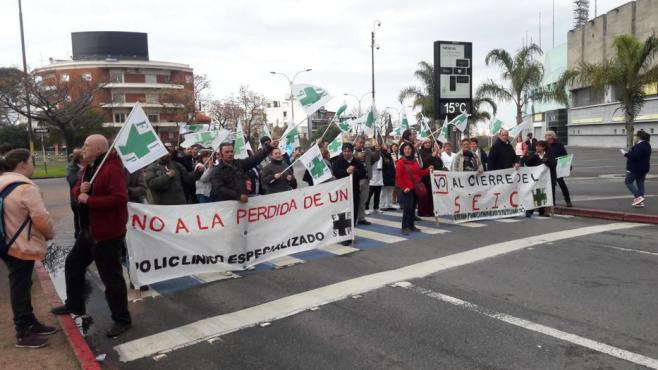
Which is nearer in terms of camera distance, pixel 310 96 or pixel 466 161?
pixel 310 96

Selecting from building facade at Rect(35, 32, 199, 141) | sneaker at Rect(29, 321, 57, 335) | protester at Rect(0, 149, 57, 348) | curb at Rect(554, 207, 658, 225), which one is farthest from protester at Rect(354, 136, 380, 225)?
building facade at Rect(35, 32, 199, 141)

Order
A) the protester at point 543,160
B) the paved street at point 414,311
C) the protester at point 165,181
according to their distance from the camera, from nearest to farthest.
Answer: the paved street at point 414,311, the protester at point 165,181, the protester at point 543,160

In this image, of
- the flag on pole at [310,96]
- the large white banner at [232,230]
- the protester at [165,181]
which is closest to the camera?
the large white banner at [232,230]

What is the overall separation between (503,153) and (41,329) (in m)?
9.49

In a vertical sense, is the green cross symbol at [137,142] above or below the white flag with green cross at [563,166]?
above

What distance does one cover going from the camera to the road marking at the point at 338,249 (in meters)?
8.11

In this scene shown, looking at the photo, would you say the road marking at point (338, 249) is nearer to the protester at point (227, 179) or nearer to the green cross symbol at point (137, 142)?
the protester at point (227, 179)

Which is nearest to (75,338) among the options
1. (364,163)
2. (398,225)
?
(398,225)

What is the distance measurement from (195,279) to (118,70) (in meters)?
82.0

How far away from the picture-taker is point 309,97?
8.88 metres

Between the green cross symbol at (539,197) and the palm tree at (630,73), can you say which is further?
the palm tree at (630,73)

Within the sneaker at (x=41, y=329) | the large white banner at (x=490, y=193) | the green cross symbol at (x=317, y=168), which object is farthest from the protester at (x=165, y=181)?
the large white banner at (x=490, y=193)

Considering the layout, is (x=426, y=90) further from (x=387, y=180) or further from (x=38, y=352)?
(x=38, y=352)

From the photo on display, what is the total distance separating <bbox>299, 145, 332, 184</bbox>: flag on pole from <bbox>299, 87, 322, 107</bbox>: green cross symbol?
797 mm
